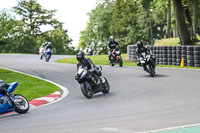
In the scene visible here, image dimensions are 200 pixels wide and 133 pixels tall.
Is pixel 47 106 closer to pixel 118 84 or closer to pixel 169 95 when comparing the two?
pixel 169 95

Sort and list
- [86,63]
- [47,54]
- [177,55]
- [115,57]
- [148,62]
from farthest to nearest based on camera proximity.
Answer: [47,54] < [115,57] < [177,55] < [148,62] < [86,63]

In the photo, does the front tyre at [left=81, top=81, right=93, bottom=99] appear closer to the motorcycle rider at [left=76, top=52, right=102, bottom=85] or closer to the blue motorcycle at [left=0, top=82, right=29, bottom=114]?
the motorcycle rider at [left=76, top=52, right=102, bottom=85]

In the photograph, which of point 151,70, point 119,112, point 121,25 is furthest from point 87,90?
point 121,25

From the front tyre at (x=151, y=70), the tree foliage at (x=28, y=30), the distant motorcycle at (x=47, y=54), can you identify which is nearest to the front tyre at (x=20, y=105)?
the front tyre at (x=151, y=70)

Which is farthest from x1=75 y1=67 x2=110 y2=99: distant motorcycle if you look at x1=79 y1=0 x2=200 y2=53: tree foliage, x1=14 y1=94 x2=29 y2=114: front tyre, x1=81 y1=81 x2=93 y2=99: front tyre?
x1=79 y1=0 x2=200 y2=53: tree foliage

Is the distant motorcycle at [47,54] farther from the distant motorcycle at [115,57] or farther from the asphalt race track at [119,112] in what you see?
the asphalt race track at [119,112]

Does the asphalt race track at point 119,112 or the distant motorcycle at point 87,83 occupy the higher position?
the distant motorcycle at point 87,83

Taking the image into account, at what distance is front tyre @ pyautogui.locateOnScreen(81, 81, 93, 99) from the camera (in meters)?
11.9

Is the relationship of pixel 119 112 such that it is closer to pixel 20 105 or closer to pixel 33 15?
pixel 20 105

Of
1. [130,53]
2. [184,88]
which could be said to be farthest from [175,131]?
[130,53]

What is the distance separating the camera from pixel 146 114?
8758 mm

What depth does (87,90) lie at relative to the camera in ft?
39.3

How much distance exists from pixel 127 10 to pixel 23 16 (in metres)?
21.8

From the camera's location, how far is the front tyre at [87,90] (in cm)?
1185
